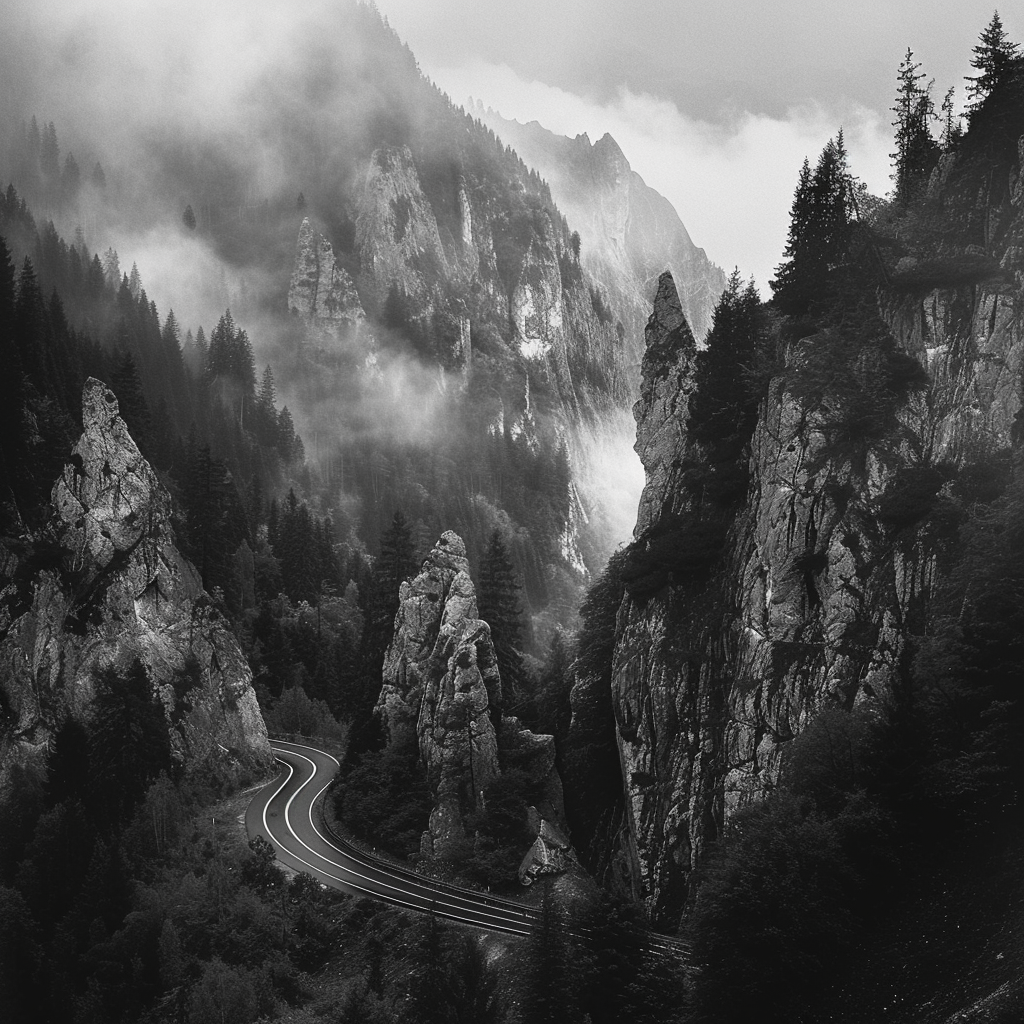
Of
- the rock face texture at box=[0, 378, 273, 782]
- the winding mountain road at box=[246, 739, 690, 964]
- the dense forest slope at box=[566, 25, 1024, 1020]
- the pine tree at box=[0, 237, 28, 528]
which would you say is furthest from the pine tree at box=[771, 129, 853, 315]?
the pine tree at box=[0, 237, 28, 528]

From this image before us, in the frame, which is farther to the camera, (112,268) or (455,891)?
(112,268)

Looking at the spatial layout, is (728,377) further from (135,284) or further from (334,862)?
(135,284)

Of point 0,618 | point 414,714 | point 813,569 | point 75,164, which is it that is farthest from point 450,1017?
point 75,164

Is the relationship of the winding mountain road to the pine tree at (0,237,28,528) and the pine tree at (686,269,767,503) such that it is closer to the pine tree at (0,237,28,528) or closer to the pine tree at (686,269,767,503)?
the pine tree at (686,269,767,503)

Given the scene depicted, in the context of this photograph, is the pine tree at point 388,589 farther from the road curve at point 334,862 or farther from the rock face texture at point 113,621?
the rock face texture at point 113,621

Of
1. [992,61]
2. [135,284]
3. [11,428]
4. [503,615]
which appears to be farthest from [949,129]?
[135,284]

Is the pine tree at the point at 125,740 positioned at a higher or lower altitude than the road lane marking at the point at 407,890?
higher

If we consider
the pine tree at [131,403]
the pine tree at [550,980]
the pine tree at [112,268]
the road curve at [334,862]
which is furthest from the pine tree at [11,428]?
the pine tree at [112,268]
